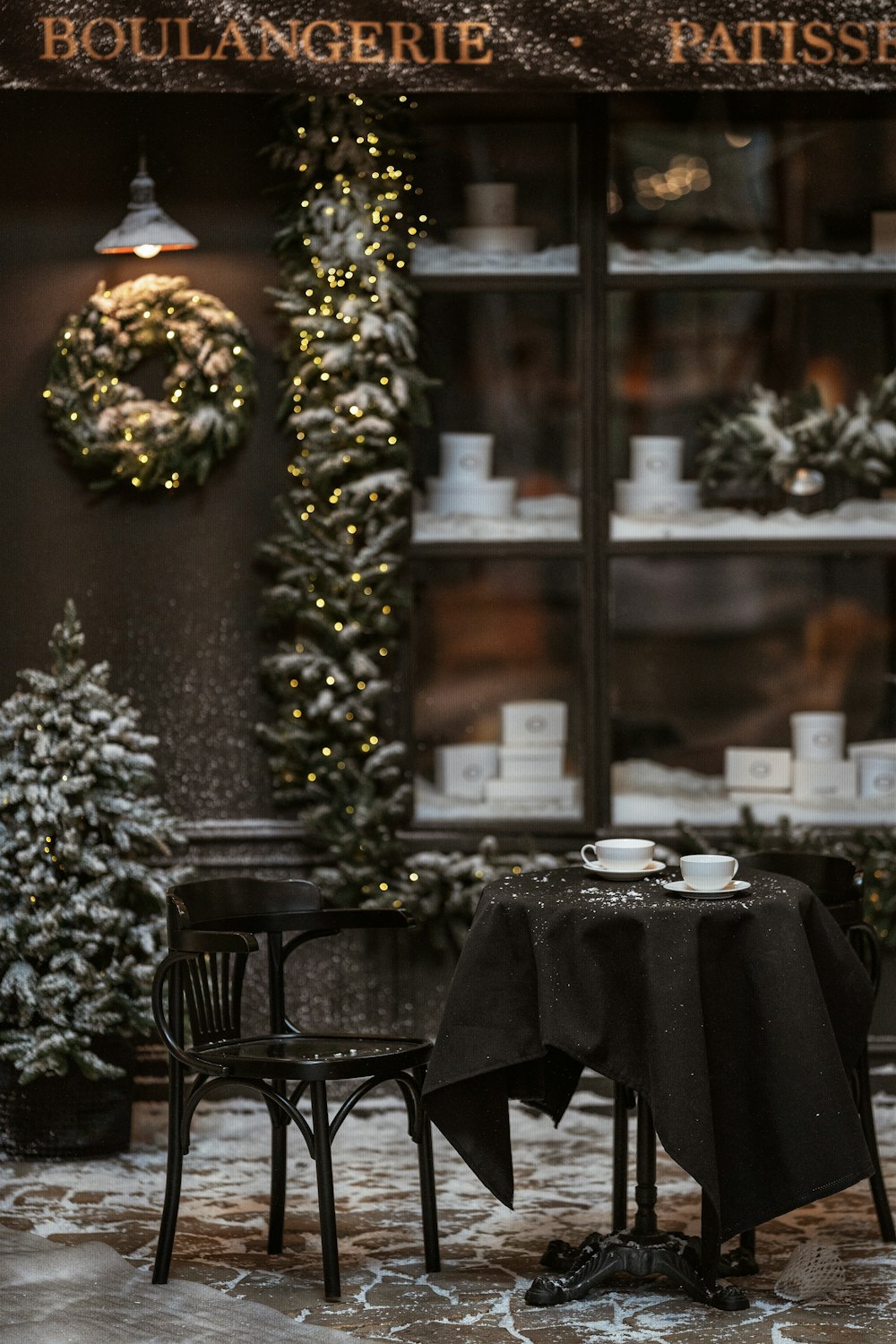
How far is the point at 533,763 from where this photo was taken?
218 inches

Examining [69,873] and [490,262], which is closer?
[69,873]

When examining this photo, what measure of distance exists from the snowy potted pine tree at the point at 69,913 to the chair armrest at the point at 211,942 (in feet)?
3.31

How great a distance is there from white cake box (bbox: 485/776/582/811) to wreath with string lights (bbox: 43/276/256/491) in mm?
1332

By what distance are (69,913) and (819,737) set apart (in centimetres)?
240

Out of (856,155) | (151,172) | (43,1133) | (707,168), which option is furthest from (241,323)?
(43,1133)

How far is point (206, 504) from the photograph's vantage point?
5.41 meters

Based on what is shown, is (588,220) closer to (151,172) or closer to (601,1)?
(601,1)

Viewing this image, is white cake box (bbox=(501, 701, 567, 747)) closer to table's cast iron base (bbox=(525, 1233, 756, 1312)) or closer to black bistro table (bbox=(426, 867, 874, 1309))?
black bistro table (bbox=(426, 867, 874, 1309))

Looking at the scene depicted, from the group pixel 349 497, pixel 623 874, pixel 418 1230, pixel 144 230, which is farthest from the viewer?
pixel 349 497

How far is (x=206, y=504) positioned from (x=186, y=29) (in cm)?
Answer: 137

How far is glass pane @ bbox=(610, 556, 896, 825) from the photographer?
5.55 meters

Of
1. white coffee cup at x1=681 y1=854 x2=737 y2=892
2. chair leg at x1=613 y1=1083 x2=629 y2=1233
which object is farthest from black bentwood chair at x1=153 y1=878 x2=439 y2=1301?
white coffee cup at x1=681 y1=854 x2=737 y2=892

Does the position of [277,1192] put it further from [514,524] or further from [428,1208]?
[514,524]

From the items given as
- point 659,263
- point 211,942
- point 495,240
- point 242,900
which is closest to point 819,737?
point 659,263
